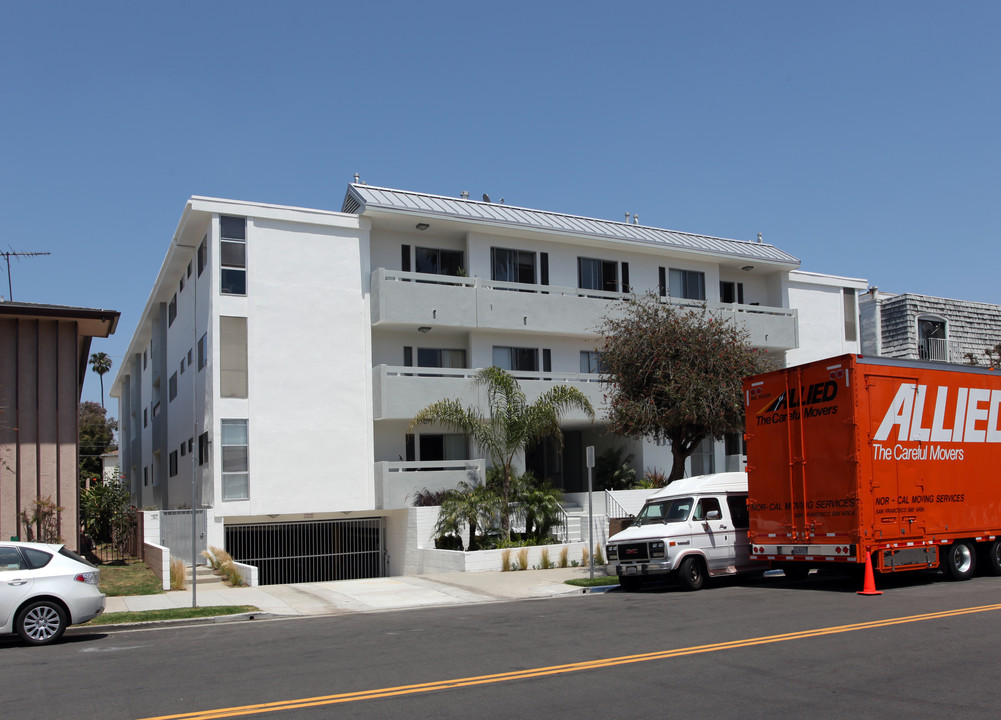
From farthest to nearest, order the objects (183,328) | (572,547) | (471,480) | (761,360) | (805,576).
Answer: (183,328) < (471,480) < (761,360) < (572,547) < (805,576)

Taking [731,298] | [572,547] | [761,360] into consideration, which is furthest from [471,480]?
[731,298]

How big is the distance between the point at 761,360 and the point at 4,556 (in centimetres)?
1969

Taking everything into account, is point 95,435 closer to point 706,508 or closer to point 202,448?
point 202,448

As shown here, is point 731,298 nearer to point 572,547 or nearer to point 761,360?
point 761,360

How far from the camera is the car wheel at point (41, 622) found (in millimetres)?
13250

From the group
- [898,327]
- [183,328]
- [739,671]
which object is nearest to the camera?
[739,671]

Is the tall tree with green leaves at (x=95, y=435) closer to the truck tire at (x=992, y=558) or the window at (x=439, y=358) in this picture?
the window at (x=439, y=358)

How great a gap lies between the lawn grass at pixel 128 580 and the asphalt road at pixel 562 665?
5699 millimetres

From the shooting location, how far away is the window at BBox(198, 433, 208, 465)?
2766 centimetres

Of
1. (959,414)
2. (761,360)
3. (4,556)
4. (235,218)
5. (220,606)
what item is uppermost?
(235,218)

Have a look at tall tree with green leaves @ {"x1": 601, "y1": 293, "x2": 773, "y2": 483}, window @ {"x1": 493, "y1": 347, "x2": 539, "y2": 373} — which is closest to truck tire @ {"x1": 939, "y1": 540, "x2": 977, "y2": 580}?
tall tree with green leaves @ {"x1": 601, "y1": 293, "x2": 773, "y2": 483}

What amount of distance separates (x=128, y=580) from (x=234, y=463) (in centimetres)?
522

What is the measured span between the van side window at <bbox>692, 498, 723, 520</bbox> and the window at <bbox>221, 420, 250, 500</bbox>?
1360 centimetres

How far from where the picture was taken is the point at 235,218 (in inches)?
1078
